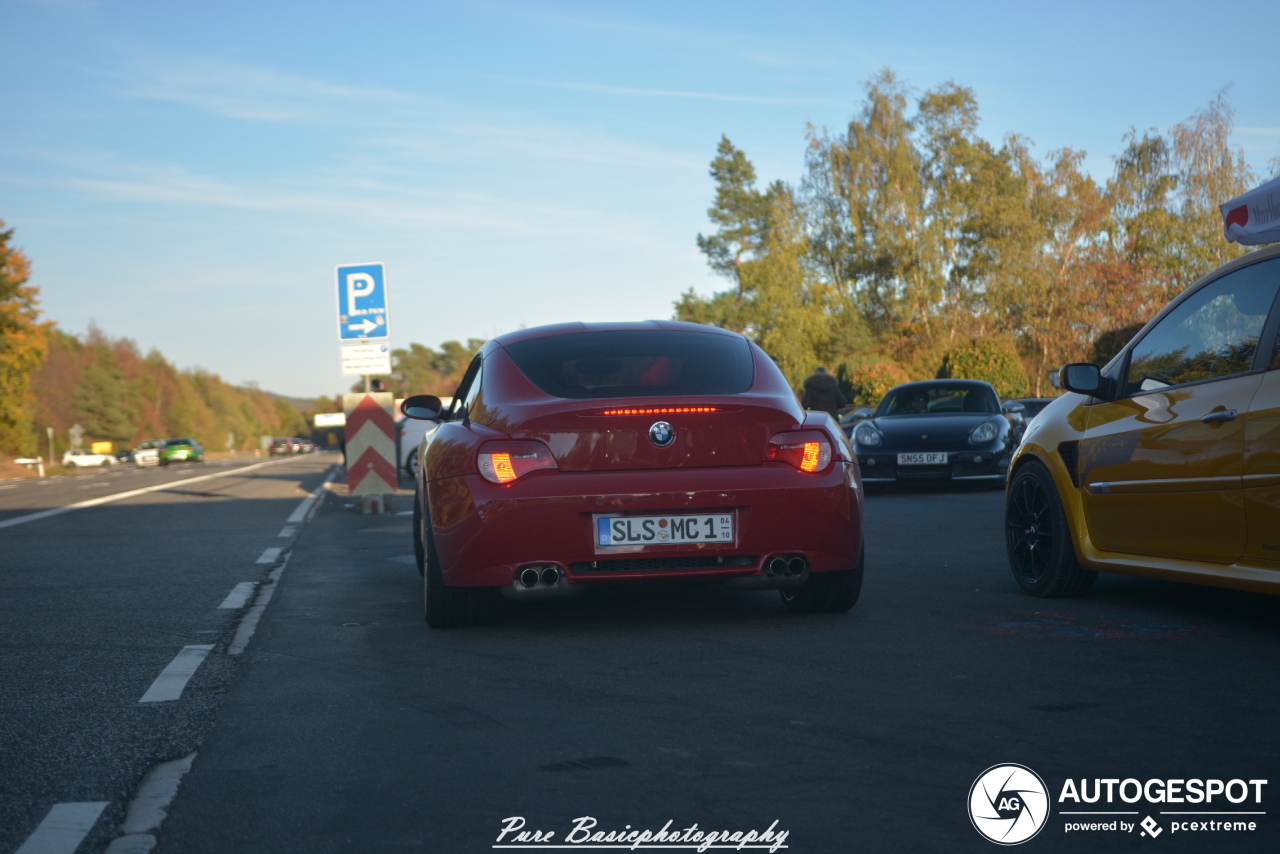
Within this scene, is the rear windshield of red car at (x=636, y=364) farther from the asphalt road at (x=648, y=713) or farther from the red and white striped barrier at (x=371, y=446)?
the red and white striped barrier at (x=371, y=446)

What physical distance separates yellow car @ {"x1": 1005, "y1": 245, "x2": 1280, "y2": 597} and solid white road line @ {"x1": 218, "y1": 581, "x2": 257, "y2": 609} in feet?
14.6

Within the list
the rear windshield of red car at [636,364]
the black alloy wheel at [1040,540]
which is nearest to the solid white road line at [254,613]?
the rear windshield of red car at [636,364]

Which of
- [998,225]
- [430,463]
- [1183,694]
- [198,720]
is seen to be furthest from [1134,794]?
[998,225]

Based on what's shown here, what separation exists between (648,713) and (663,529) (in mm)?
1408

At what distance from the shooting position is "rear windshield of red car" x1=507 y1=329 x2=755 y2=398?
18.9ft

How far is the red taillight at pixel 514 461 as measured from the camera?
A: 546cm

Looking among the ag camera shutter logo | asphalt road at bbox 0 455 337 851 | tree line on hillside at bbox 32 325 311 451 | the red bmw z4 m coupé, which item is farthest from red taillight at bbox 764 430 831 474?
tree line on hillside at bbox 32 325 311 451

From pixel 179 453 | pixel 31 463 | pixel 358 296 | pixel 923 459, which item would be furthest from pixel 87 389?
pixel 923 459

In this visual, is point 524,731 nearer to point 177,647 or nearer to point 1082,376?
point 177,647

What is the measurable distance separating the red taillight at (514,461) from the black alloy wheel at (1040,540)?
2.66m

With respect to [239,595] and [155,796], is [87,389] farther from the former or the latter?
[155,796]

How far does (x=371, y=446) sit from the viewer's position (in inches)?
624

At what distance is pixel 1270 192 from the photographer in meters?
6.64

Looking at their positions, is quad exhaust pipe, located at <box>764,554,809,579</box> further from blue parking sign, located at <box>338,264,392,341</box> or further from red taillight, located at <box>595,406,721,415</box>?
blue parking sign, located at <box>338,264,392,341</box>
